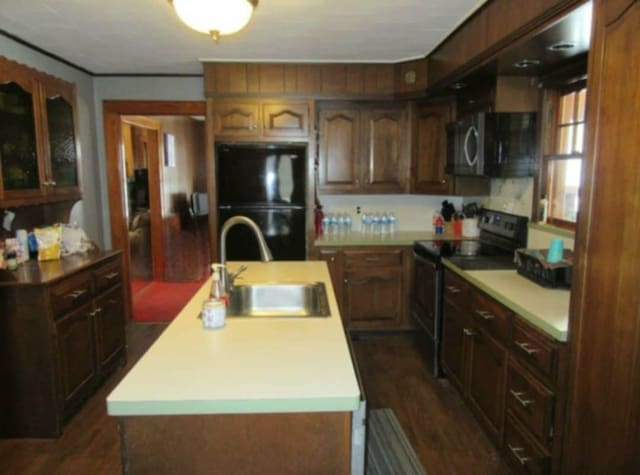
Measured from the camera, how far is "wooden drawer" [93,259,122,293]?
2.96m

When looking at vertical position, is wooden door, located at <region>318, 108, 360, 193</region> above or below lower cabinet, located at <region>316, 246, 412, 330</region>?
above

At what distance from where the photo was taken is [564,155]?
9.11 ft

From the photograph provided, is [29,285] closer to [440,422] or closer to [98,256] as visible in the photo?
[98,256]

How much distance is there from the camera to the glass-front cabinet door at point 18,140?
255 cm

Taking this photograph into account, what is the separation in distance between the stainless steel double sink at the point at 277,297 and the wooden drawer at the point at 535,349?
0.87 meters

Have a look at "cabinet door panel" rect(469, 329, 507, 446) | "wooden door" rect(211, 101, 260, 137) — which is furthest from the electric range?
"wooden door" rect(211, 101, 260, 137)

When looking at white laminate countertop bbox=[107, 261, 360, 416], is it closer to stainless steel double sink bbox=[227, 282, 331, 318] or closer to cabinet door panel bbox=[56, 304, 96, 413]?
stainless steel double sink bbox=[227, 282, 331, 318]

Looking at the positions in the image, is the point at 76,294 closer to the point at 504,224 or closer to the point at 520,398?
the point at 520,398

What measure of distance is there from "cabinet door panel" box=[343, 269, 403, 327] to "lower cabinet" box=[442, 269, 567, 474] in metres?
0.94

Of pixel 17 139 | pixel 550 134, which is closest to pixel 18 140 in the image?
pixel 17 139

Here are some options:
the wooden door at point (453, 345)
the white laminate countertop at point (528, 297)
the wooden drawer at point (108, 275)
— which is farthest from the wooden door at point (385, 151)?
the wooden drawer at point (108, 275)

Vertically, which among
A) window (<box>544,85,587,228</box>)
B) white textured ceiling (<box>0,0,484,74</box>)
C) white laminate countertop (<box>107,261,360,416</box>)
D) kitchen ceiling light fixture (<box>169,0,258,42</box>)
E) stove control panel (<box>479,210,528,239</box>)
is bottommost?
white laminate countertop (<box>107,261,360,416</box>)

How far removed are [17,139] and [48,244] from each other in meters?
0.65

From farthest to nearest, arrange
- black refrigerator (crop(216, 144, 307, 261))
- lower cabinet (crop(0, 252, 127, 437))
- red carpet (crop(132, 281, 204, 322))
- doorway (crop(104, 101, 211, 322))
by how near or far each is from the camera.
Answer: red carpet (crop(132, 281, 204, 322)) → doorway (crop(104, 101, 211, 322)) → black refrigerator (crop(216, 144, 307, 261)) → lower cabinet (crop(0, 252, 127, 437))
